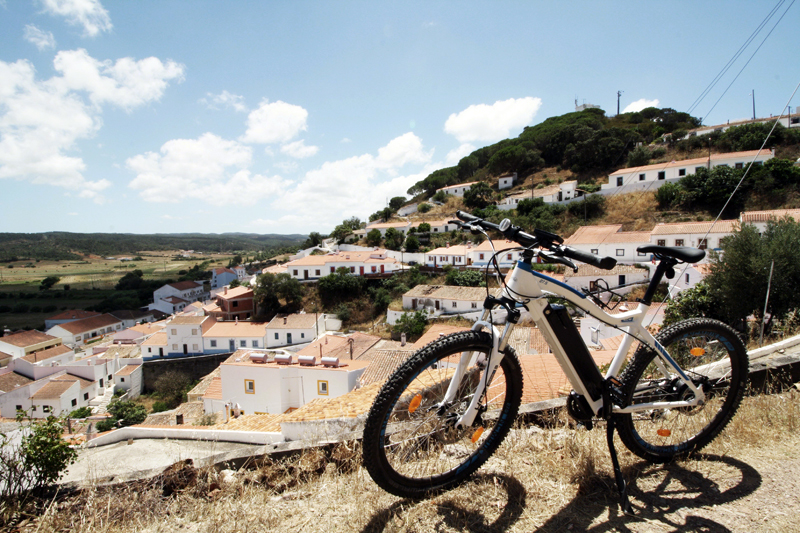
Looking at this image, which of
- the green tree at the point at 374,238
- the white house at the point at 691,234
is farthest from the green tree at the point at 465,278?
the green tree at the point at 374,238

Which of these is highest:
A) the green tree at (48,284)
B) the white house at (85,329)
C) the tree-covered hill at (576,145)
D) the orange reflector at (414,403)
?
the tree-covered hill at (576,145)

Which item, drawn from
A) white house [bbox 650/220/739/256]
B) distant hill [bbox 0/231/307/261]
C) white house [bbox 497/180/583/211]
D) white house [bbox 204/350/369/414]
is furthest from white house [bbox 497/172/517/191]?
distant hill [bbox 0/231/307/261]

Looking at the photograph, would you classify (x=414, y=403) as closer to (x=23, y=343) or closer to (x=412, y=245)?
(x=412, y=245)

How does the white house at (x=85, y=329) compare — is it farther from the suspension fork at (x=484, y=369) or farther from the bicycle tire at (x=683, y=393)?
the bicycle tire at (x=683, y=393)

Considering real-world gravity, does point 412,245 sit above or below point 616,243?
above

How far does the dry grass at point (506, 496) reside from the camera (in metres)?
1.94

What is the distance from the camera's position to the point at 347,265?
39125 mm

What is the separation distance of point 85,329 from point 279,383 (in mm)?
39871

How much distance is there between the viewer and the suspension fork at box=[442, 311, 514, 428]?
1999 mm

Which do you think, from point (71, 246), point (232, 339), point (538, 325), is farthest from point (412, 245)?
point (71, 246)

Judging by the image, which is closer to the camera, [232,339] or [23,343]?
[232,339]

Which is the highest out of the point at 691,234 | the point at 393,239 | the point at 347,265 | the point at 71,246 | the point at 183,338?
the point at 71,246

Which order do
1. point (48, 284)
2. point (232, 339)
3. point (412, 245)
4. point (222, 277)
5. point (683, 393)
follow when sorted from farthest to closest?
point (48, 284)
point (222, 277)
point (412, 245)
point (232, 339)
point (683, 393)

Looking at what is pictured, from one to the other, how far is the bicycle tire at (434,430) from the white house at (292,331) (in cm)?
2998
